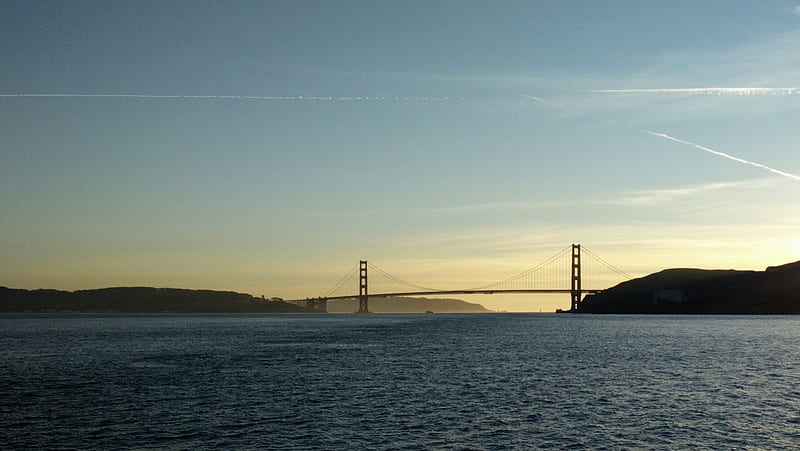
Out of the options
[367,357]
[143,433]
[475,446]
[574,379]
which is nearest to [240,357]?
[367,357]

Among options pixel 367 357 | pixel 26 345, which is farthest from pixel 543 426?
pixel 26 345

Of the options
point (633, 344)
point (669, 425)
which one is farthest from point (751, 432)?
point (633, 344)

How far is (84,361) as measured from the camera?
68688mm

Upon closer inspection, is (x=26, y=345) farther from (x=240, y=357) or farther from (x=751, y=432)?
(x=751, y=432)

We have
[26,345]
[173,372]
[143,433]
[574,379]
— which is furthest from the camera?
[26,345]

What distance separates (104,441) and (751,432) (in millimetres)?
28262

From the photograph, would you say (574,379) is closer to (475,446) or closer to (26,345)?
(475,446)

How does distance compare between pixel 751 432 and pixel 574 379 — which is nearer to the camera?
pixel 751 432

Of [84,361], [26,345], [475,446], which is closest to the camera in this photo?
[475,446]

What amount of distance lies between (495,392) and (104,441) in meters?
23.6

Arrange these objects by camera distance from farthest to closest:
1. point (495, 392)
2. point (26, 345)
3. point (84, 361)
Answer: point (26, 345) < point (84, 361) < point (495, 392)

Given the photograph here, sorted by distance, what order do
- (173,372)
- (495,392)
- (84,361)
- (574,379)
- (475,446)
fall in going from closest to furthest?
1. (475,446)
2. (495,392)
3. (574,379)
4. (173,372)
5. (84,361)

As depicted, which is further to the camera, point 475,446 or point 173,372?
point 173,372

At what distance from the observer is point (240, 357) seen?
72.9 metres
